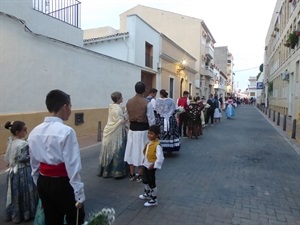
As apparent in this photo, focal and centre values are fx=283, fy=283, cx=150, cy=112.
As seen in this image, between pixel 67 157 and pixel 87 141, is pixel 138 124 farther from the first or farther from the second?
pixel 87 141

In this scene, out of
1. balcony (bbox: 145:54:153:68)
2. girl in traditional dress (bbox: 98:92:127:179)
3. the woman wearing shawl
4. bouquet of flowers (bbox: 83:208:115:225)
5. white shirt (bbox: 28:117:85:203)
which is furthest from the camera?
balcony (bbox: 145:54:153:68)

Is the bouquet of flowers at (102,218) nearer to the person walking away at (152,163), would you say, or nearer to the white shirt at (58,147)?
the white shirt at (58,147)


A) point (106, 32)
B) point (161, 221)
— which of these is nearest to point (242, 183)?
point (161, 221)

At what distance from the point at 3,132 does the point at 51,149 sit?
6.00 m

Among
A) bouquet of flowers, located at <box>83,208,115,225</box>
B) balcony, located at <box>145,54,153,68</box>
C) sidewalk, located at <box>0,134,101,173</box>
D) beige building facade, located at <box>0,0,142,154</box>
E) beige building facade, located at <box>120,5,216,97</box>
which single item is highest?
beige building facade, located at <box>120,5,216,97</box>

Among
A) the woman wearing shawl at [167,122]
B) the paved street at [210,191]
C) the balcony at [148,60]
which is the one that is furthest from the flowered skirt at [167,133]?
the balcony at [148,60]

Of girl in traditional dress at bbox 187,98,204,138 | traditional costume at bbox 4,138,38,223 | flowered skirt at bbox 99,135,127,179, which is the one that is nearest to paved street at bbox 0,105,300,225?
flowered skirt at bbox 99,135,127,179

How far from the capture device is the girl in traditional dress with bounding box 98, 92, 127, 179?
17.9 feet

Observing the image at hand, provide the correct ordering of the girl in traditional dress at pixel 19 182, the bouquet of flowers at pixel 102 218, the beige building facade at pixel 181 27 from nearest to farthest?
the bouquet of flowers at pixel 102 218 < the girl in traditional dress at pixel 19 182 < the beige building facade at pixel 181 27

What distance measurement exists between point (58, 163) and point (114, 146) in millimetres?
3294

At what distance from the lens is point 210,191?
4.95 m

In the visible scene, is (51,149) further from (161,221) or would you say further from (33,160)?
(161,221)

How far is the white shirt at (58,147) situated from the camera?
2.16 meters

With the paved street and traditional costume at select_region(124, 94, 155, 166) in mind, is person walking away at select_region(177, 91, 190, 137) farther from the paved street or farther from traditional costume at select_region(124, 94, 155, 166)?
traditional costume at select_region(124, 94, 155, 166)
